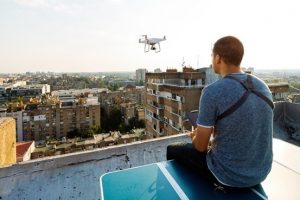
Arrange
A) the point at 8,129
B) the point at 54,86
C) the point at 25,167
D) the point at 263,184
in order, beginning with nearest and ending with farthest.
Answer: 1. the point at 263,184
2. the point at 25,167
3. the point at 8,129
4. the point at 54,86

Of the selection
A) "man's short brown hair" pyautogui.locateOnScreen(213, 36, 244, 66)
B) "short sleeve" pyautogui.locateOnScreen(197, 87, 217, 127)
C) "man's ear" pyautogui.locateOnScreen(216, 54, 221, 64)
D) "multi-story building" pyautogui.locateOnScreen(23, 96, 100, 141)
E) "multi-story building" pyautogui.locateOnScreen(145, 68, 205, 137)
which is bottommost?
"multi-story building" pyautogui.locateOnScreen(23, 96, 100, 141)

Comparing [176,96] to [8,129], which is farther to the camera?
[176,96]

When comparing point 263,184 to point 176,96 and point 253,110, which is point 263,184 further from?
point 176,96

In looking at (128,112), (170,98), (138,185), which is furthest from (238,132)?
(128,112)

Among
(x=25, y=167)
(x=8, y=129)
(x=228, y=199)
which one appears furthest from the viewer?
(x=8, y=129)

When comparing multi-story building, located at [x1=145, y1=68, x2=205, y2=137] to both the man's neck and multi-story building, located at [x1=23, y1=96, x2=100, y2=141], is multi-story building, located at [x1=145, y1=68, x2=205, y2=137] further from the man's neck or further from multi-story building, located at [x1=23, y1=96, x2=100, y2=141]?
multi-story building, located at [x1=23, y1=96, x2=100, y2=141]

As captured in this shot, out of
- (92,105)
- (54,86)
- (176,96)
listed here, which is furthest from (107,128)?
(54,86)

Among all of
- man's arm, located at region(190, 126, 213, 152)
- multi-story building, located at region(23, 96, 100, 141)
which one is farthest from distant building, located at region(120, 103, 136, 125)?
man's arm, located at region(190, 126, 213, 152)

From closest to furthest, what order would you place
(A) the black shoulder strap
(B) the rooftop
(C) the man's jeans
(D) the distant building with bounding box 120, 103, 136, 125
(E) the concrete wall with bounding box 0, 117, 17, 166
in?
(A) the black shoulder strap, (C) the man's jeans, (B) the rooftop, (E) the concrete wall with bounding box 0, 117, 17, 166, (D) the distant building with bounding box 120, 103, 136, 125
